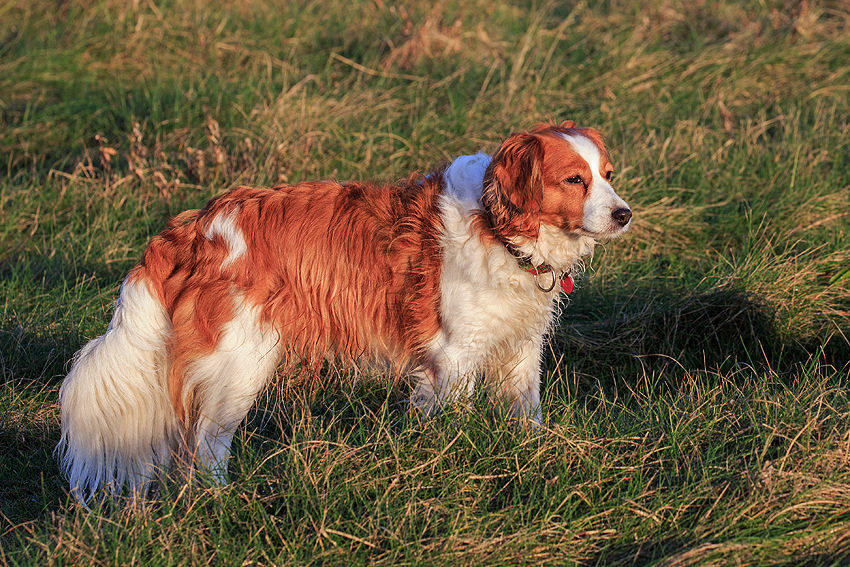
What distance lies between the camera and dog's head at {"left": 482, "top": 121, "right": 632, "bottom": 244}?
3102mm

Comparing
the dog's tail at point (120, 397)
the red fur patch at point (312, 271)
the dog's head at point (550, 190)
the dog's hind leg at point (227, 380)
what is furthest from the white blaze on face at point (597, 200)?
the dog's tail at point (120, 397)

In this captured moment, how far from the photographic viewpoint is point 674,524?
97.5 inches

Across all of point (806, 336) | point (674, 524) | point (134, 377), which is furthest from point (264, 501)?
point (806, 336)

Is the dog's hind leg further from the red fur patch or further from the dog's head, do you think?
the dog's head

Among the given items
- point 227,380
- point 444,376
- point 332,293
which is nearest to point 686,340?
point 444,376

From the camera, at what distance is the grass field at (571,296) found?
247 cm

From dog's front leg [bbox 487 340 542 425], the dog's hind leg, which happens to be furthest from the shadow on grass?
the dog's hind leg

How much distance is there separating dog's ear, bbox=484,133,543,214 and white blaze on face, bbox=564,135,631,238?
18 cm

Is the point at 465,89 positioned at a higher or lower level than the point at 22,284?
higher

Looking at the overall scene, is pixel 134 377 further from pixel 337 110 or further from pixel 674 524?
pixel 337 110

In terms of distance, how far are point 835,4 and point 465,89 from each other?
3.65m

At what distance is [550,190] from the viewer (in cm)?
316

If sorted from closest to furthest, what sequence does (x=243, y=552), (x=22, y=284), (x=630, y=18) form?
(x=243, y=552) < (x=22, y=284) < (x=630, y=18)

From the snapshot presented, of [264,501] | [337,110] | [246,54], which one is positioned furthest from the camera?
[246,54]
